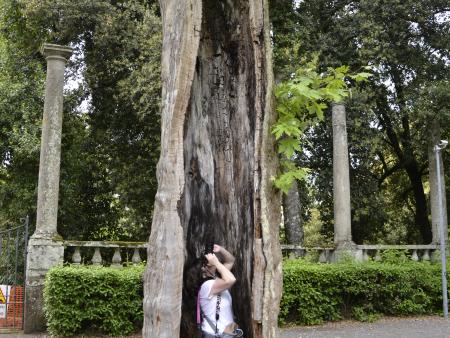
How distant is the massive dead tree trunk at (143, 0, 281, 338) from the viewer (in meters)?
4.20

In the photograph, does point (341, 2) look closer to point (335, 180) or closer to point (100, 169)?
point (335, 180)

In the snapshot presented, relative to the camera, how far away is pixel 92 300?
9.97 meters

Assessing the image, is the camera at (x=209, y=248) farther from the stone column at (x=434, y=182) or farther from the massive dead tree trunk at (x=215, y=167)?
the stone column at (x=434, y=182)

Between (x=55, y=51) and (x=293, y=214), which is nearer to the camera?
(x=55, y=51)

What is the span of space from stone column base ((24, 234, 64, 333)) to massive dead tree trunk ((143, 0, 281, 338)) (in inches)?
274

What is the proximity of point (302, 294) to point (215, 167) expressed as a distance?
727 centimetres

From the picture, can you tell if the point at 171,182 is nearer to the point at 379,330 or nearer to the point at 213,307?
the point at 213,307

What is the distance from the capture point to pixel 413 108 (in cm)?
1631

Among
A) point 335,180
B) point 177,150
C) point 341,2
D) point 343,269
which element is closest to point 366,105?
point 335,180

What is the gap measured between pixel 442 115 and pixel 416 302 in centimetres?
556

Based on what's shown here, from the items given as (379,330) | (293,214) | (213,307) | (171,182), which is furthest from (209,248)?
(293,214)

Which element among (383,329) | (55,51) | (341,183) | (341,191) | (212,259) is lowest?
(383,329)

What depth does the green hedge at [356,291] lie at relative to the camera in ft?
38.8

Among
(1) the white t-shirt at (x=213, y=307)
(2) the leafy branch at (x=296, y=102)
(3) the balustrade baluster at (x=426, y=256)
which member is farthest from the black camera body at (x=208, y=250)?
(3) the balustrade baluster at (x=426, y=256)
